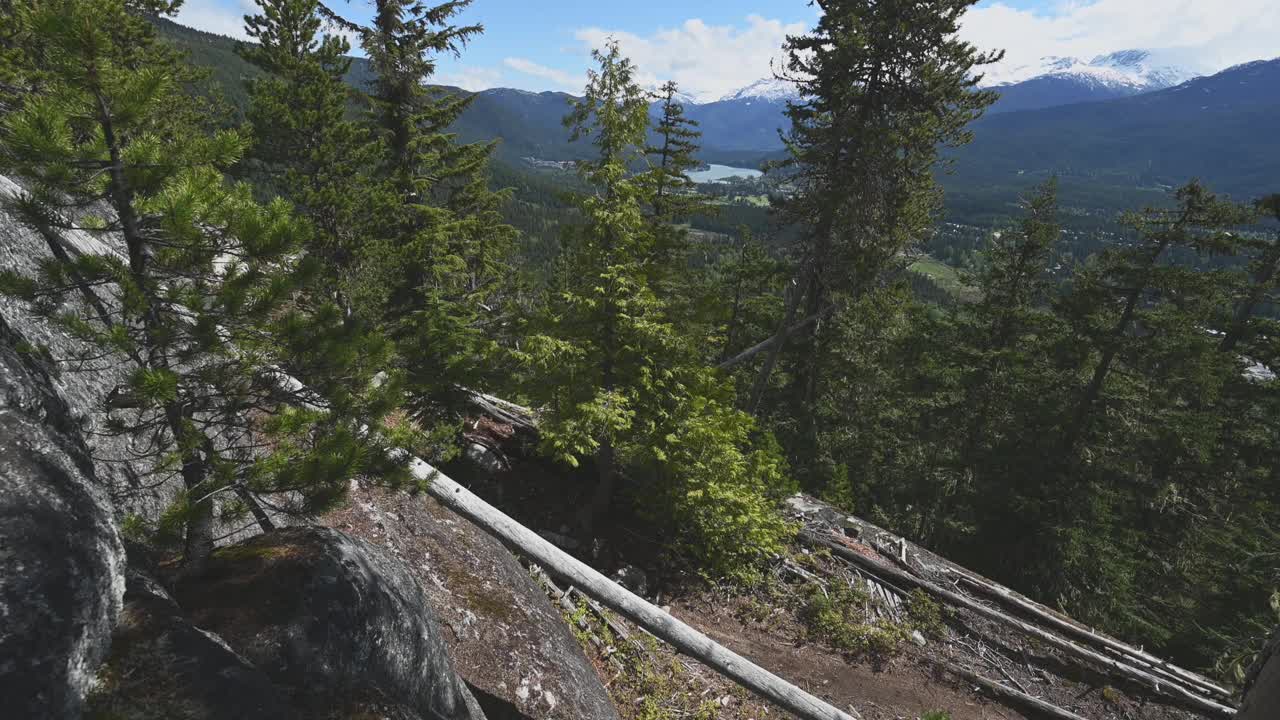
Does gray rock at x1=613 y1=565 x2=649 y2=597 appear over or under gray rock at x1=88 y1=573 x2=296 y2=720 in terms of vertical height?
under

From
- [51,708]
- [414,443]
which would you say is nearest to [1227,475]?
[414,443]

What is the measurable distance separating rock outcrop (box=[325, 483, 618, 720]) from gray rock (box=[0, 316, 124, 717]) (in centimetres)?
395

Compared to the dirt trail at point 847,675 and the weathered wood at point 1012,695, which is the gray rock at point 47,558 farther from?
the weathered wood at point 1012,695

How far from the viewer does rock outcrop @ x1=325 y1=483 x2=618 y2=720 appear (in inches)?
245

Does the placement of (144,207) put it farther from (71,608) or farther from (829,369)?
(829,369)

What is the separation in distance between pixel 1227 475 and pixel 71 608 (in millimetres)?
30176

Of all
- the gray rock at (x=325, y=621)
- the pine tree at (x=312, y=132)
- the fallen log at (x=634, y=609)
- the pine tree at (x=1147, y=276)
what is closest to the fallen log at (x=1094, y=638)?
the fallen log at (x=634, y=609)

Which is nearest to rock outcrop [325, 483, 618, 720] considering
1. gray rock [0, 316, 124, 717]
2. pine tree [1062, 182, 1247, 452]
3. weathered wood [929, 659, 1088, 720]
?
gray rock [0, 316, 124, 717]

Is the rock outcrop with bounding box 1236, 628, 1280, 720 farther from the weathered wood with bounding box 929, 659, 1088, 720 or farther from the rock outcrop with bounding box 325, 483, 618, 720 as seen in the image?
the weathered wood with bounding box 929, 659, 1088, 720

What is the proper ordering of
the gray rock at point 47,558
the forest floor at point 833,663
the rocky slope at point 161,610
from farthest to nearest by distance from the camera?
1. the forest floor at point 833,663
2. the rocky slope at point 161,610
3. the gray rock at point 47,558

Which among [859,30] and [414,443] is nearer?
[414,443]

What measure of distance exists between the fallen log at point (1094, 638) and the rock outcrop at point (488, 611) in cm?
1010

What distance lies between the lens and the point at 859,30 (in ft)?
39.9

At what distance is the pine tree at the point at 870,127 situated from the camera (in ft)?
40.7
